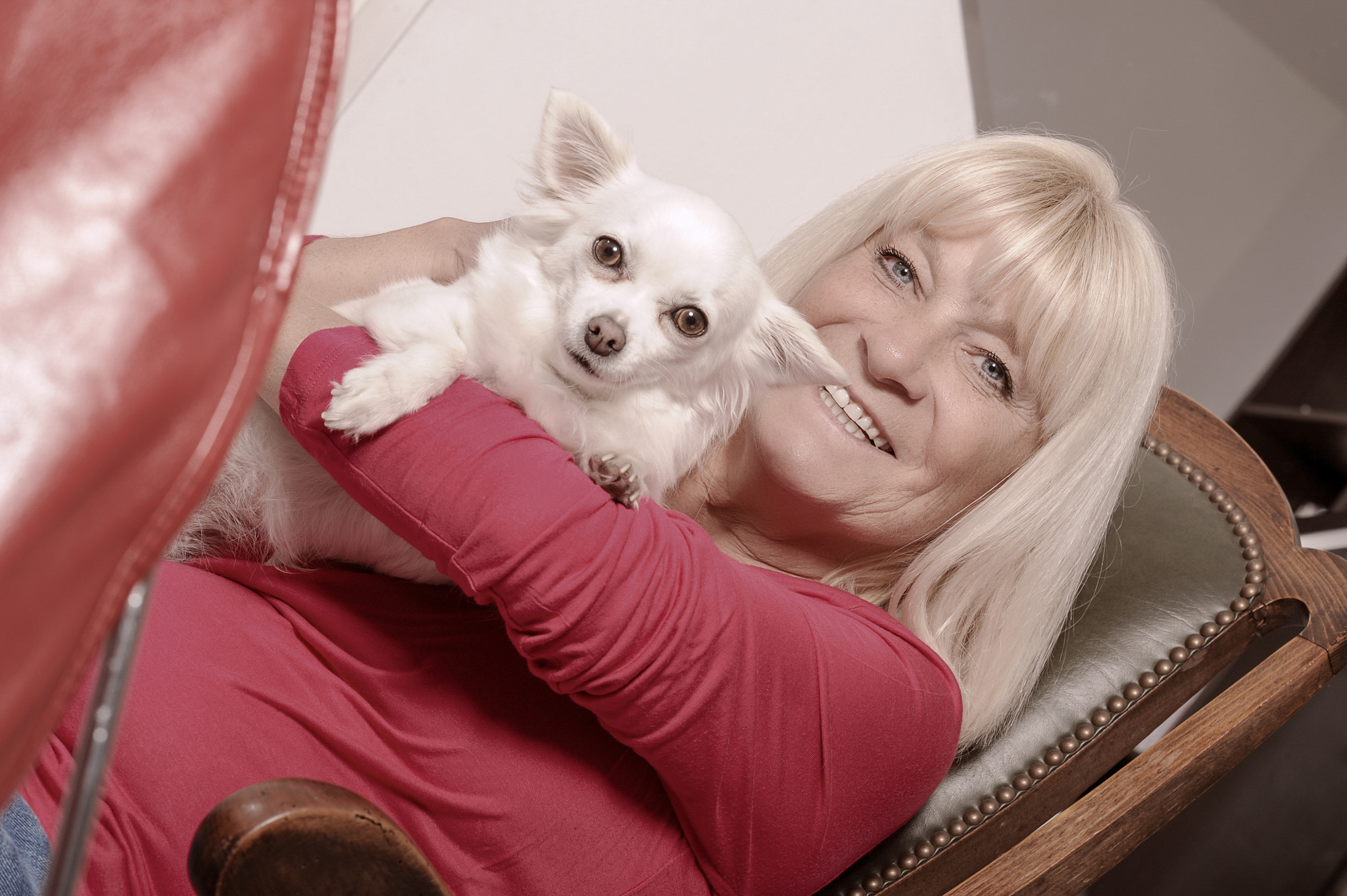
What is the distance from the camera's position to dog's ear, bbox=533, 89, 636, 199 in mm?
1458

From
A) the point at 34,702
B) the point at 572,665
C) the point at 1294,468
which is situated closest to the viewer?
the point at 34,702

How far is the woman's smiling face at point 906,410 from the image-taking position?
1.55 meters

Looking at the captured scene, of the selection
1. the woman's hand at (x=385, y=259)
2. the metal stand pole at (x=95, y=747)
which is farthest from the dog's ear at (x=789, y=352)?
the metal stand pole at (x=95, y=747)

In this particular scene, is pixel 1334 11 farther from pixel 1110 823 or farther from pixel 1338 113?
pixel 1110 823

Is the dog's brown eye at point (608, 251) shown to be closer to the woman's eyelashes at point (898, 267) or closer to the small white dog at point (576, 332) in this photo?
the small white dog at point (576, 332)

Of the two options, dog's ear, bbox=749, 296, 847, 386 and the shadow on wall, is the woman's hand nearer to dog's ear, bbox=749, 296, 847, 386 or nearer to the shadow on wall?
dog's ear, bbox=749, 296, 847, 386

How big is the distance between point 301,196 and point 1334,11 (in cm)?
335

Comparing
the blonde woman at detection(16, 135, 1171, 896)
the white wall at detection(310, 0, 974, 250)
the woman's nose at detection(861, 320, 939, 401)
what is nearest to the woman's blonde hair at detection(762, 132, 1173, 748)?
the blonde woman at detection(16, 135, 1171, 896)

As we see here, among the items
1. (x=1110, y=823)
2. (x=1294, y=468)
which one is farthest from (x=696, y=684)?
(x=1294, y=468)

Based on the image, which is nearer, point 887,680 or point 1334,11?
point 887,680

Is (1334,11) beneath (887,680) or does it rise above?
above

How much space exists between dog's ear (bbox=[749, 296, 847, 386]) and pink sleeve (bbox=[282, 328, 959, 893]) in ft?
1.25

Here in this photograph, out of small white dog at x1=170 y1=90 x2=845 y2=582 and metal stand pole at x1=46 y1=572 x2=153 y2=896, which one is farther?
small white dog at x1=170 y1=90 x2=845 y2=582

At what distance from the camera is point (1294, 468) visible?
11.1ft
